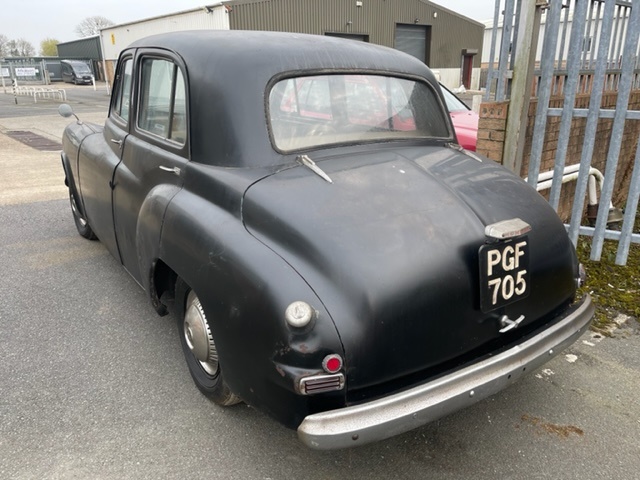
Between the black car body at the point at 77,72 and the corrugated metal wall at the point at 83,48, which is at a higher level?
the corrugated metal wall at the point at 83,48

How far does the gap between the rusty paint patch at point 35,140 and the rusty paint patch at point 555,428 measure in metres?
10.7

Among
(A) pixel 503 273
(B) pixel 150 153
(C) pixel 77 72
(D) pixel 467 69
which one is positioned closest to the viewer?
(A) pixel 503 273

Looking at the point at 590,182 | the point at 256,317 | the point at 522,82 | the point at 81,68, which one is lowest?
the point at 590,182

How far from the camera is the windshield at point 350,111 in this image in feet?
8.68

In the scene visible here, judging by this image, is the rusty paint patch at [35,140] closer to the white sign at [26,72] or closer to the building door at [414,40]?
the white sign at [26,72]

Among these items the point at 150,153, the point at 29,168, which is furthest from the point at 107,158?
the point at 29,168

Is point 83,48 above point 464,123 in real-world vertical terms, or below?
above

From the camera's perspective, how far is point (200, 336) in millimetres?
2447

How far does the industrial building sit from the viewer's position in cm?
2477

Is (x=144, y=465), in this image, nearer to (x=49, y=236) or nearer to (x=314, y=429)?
(x=314, y=429)

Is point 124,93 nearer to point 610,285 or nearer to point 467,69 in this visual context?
point 610,285

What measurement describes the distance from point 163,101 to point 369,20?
28.8m

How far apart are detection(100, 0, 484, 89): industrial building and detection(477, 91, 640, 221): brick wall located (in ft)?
69.9

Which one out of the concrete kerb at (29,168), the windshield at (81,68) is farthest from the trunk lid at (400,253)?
the windshield at (81,68)
